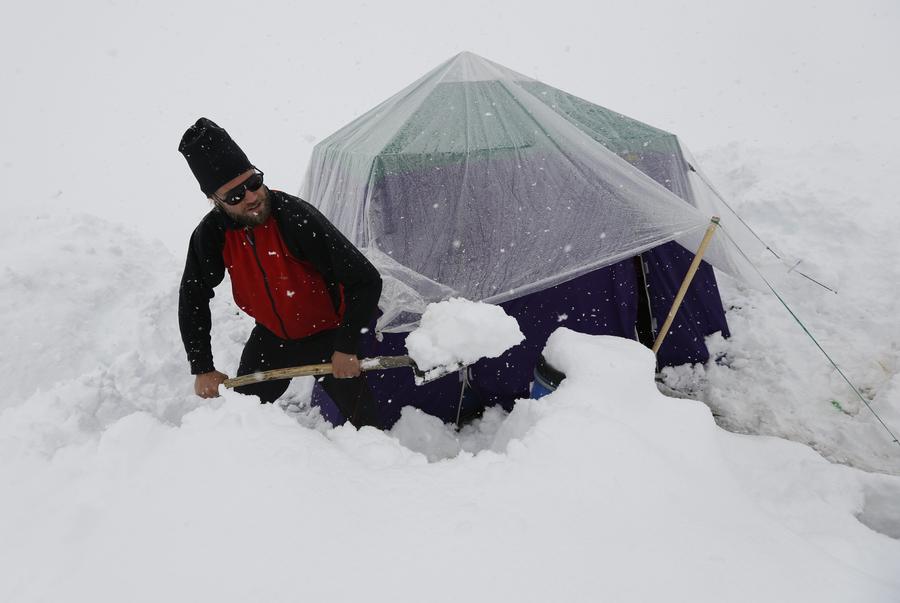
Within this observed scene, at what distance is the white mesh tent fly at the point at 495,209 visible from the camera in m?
2.84

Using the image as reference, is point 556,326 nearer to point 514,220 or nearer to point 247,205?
point 514,220

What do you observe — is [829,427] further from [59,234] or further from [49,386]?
[59,234]

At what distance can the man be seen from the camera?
2027 millimetres

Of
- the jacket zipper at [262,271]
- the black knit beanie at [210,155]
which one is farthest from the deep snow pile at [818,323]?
the black knit beanie at [210,155]

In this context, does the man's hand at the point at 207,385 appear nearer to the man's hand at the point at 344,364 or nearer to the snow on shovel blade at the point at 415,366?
the man's hand at the point at 344,364

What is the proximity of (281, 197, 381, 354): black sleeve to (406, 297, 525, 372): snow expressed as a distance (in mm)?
271

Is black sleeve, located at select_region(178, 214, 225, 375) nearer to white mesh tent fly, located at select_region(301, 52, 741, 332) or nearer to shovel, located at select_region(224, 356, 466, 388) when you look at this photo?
shovel, located at select_region(224, 356, 466, 388)

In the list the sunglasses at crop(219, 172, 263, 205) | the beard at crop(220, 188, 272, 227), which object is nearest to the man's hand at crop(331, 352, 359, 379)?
the beard at crop(220, 188, 272, 227)

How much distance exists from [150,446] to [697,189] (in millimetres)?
3881

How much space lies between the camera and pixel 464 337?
2105 millimetres

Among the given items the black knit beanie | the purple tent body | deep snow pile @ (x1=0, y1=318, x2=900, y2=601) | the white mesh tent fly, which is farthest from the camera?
the purple tent body

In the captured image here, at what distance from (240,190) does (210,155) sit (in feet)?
0.56

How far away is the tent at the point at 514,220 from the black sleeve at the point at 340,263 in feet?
1.55

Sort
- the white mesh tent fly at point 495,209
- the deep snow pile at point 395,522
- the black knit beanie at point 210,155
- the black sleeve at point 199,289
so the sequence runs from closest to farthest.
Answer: the deep snow pile at point 395,522 → the black knit beanie at point 210,155 → the black sleeve at point 199,289 → the white mesh tent fly at point 495,209
